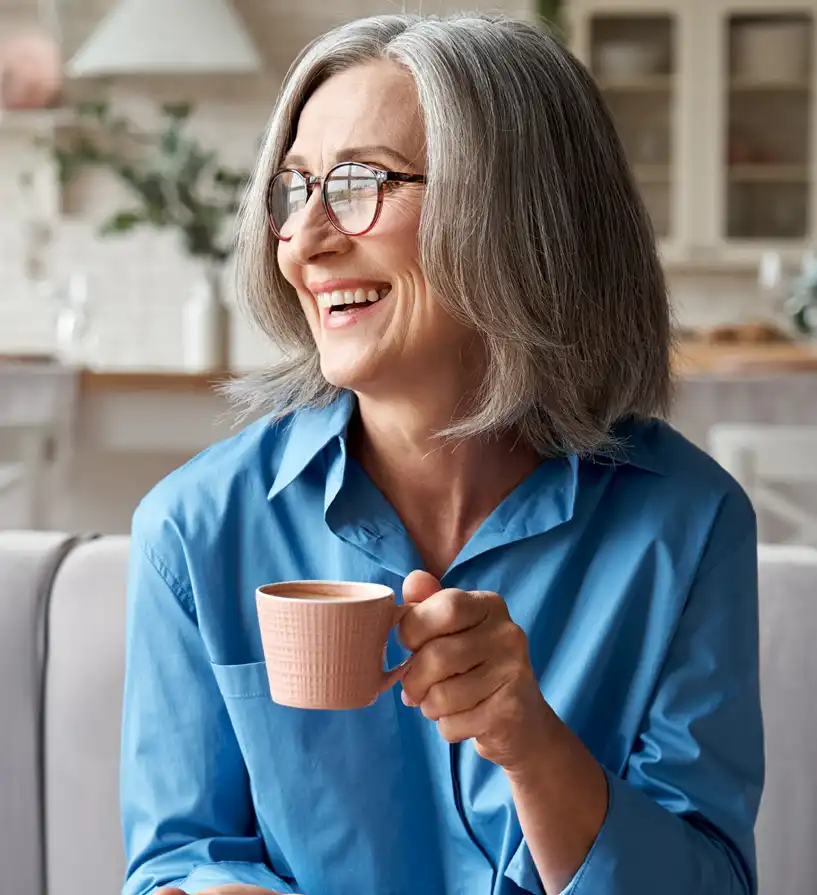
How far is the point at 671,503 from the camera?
3.50 feet

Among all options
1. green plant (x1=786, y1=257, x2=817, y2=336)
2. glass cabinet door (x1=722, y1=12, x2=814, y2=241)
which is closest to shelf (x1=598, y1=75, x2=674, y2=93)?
glass cabinet door (x1=722, y1=12, x2=814, y2=241)

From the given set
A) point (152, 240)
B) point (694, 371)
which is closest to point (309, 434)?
point (694, 371)

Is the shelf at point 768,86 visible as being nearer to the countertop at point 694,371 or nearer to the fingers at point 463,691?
the countertop at point 694,371

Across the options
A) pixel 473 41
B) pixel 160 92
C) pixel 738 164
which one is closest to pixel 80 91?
pixel 160 92

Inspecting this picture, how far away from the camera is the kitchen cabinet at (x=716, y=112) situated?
18.0ft

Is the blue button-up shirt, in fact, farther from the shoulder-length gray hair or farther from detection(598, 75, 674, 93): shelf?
detection(598, 75, 674, 93): shelf

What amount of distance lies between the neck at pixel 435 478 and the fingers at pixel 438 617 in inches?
10.9

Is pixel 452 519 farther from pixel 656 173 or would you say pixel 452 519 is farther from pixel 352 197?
pixel 656 173

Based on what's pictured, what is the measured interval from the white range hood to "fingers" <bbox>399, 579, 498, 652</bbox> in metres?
4.24

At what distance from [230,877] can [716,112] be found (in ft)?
16.6

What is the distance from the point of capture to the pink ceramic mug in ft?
Answer: 2.51

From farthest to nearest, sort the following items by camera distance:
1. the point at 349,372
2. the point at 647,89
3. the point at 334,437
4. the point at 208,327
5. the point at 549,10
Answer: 1. the point at 647,89
2. the point at 549,10
3. the point at 208,327
4. the point at 334,437
5. the point at 349,372

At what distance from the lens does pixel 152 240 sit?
5656mm

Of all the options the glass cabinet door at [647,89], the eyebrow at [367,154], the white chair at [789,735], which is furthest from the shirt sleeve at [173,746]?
the glass cabinet door at [647,89]
